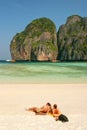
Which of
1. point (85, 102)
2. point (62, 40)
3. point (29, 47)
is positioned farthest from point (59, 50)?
point (85, 102)

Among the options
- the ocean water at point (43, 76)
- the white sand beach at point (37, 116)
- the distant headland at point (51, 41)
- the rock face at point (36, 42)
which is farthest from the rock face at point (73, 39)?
the white sand beach at point (37, 116)

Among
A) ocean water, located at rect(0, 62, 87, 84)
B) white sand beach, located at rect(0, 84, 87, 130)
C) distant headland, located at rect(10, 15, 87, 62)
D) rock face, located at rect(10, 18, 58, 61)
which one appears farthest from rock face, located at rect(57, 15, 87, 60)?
white sand beach, located at rect(0, 84, 87, 130)

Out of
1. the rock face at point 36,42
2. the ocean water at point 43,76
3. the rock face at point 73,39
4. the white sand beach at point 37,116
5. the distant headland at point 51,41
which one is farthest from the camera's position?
the rock face at point 36,42

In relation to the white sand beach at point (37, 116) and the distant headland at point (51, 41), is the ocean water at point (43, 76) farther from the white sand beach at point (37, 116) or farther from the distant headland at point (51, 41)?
the distant headland at point (51, 41)

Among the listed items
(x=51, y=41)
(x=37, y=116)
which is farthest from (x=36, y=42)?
(x=37, y=116)

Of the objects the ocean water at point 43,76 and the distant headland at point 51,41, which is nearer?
the ocean water at point 43,76

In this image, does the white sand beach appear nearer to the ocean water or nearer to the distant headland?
the ocean water

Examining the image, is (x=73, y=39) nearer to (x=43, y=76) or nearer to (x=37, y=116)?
(x=43, y=76)

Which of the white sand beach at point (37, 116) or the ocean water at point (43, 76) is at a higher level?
the white sand beach at point (37, 116)

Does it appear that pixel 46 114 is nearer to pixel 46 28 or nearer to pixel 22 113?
pixel 22 113

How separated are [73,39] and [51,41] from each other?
1421 cm

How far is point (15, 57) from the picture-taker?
168500 millimetres

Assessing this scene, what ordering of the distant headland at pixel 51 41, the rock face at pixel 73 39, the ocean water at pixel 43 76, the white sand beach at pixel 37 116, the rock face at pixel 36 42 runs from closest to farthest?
the white sand beach at pixel 37 116 → the ocean water at pixel 43 76 → the rock face at pixel 73 39 → the distant headland at pixel 51 41 → the rock face at pixel 36 42

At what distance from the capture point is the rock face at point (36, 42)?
161 meters
